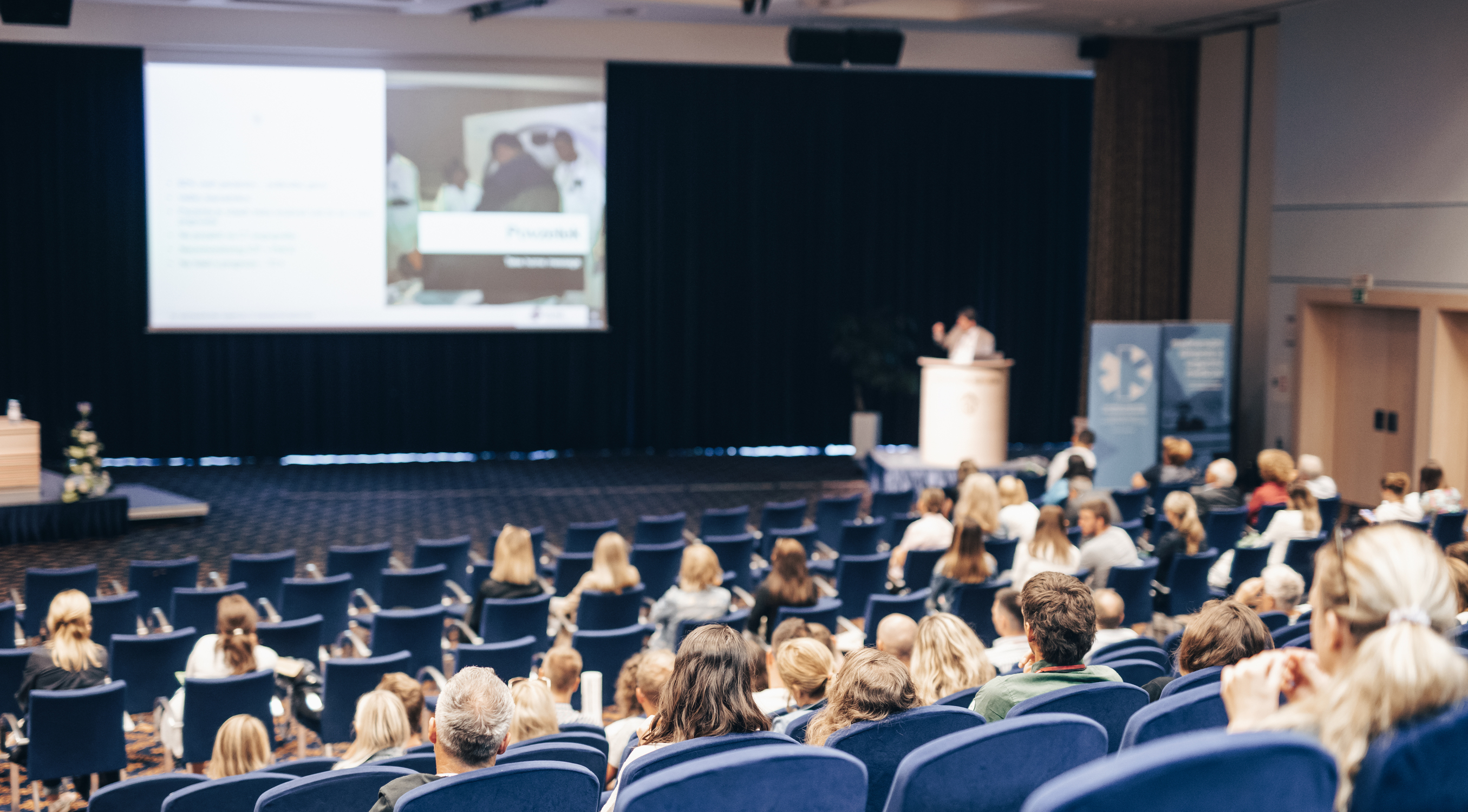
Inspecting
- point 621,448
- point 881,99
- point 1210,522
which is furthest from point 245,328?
point 1210,522

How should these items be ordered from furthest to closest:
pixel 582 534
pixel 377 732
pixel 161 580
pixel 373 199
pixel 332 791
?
pixel 373 199 → pixel 582 534 → pixel 161 580 → pixel 377 732 → pixel 332 791

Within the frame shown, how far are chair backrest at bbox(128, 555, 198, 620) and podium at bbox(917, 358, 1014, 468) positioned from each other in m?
6.93

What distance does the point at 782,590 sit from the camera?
593 cm

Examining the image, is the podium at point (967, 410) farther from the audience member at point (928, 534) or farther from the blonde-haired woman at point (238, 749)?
the blonde-haired woman at point (238, 749)

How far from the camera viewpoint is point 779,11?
13.6 meters

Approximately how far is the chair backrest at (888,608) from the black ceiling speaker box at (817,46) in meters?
8.93

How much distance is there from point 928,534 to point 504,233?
8.02 m

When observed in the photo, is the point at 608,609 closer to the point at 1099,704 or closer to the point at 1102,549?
the point at 1102,549

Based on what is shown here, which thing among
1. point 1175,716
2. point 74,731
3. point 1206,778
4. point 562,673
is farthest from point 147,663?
point 1206,778

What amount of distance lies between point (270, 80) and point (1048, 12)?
8.49 m

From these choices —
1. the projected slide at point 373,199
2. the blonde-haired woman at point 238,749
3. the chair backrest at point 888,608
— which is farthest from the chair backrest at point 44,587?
the projected slide at point 373,199

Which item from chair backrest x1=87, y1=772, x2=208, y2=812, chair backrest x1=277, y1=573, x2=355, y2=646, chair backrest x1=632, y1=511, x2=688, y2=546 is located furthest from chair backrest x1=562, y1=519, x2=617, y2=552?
chair backrest x1=87, y1=772, x2=208, y2=812

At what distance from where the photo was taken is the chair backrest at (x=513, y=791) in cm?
229

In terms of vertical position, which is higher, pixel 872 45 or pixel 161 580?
pixel 872 45
